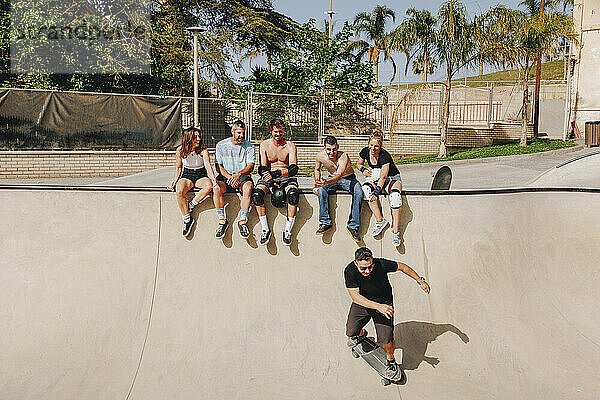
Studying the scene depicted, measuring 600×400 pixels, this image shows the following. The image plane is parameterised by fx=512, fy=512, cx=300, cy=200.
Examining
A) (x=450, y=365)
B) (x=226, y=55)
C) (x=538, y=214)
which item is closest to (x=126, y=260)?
(x=450, y=365)

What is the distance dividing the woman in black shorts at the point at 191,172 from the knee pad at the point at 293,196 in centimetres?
86

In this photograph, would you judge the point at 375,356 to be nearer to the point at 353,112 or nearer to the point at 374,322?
the point at 374,322

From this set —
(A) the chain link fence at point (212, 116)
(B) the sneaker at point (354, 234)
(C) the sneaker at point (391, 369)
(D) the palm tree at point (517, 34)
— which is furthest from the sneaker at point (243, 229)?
(D) the palm tree at point (517, 34)

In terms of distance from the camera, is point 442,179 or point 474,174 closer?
point 442,179

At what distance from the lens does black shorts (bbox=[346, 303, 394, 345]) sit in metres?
4.59

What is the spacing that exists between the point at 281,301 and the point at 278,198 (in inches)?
44.6

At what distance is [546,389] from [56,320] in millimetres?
4850

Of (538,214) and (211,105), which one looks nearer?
(538,214)

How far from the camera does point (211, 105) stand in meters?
16.8

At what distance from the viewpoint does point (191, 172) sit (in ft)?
19.7

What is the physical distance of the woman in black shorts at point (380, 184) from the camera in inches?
226

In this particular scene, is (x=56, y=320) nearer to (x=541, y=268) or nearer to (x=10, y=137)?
(x=541, y=268)

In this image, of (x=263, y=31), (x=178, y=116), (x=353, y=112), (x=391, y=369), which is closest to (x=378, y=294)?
(x=391, y=369)

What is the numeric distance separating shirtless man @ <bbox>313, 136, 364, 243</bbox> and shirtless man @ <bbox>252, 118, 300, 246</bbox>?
11.1 inches
